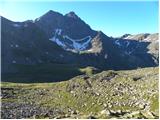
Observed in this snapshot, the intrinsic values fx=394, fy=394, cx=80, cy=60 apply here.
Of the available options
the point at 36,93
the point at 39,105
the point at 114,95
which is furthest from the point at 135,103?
the point at 36,93

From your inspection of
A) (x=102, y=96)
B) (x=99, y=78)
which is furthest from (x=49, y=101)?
(x=99, y=78)

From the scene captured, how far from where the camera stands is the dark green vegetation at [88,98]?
77.0 meters

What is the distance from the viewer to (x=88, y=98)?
95.1 m

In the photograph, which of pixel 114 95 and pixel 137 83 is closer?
pixel 114 95

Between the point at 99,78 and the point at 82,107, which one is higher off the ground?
the point at 99,78

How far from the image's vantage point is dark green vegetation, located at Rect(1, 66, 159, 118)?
7698 cm

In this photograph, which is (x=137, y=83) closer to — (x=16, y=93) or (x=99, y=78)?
(x=99, y=78)

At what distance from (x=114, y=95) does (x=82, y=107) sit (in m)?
12.6

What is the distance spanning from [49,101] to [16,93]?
19438 millimetres

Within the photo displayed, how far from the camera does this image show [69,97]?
329 ft

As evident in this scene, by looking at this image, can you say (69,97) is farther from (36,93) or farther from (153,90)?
(153,90)

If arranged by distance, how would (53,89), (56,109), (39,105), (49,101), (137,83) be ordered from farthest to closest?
1. (53,89)
2. (137,83)
3. (49,101)
4. (39,105)
5. (56,109)

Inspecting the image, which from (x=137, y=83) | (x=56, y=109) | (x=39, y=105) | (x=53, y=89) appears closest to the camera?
(x=56, y=109)

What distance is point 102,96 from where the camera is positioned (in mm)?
96562
